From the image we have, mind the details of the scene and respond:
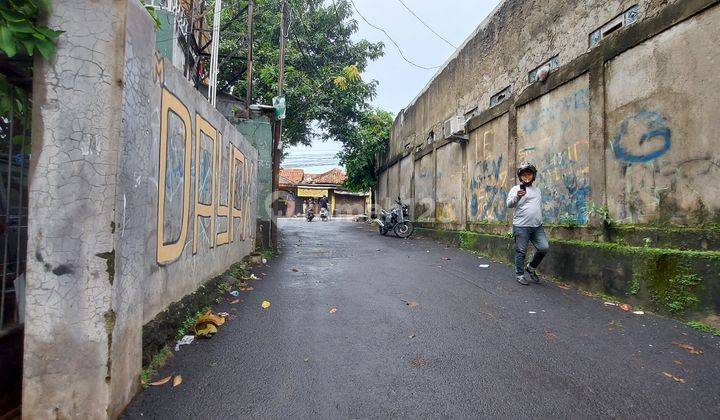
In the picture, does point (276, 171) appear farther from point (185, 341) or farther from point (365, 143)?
point (365, 143)

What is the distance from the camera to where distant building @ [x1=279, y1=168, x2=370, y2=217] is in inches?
1499

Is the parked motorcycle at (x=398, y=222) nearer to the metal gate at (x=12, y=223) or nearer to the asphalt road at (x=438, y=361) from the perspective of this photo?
the asphalt road at (x=438, y=361)

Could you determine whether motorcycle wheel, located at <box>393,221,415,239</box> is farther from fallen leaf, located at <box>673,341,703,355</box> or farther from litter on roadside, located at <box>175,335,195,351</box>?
litter on roadside, located at <box>175,335,195,351</box>

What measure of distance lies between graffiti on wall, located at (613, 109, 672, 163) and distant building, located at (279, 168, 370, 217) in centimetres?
3220

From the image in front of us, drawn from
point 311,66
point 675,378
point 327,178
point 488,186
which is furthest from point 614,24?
point 327,178

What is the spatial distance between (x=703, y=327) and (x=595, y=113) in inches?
121

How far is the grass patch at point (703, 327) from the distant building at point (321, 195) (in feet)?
110

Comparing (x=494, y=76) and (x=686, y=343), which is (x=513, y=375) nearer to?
(x=686, y=343)

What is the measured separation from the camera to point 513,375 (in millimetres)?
2830

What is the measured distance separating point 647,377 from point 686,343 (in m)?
1.00

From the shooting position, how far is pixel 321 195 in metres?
38.4

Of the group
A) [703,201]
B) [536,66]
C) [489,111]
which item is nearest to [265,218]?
[489,111]

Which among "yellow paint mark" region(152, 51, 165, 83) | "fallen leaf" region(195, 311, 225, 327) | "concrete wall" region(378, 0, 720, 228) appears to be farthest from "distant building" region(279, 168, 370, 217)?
"yellow paint mark" region(152, 51, 165, 83)

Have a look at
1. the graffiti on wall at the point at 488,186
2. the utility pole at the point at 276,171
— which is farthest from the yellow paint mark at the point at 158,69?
the graffiti on wall at the point at 488,186
